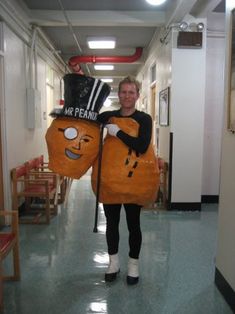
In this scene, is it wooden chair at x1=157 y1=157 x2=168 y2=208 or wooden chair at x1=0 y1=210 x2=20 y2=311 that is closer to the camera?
wooden chair at x1=0 y1=210 x2=20 y2=311

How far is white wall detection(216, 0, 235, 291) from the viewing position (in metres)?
1.96

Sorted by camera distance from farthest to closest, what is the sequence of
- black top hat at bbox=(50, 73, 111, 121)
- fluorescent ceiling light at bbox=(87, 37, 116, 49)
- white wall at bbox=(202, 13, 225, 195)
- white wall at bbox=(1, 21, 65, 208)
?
fluorescent ceiling light at bbox=(87, 37, 116, 49)
white wall at bbox=(202, 13, 225, 195)
white wall at bbox=(1, 21, 65, 208)
black top hat at bbox=(50, 73, 111, 121)

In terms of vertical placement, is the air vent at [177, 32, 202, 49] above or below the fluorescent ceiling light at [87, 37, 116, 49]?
below

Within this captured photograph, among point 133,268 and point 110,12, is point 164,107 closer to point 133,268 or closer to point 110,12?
point 110,12

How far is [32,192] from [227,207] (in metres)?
2.36

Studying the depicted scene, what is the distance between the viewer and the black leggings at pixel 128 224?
2.12 m

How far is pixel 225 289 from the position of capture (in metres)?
2.05

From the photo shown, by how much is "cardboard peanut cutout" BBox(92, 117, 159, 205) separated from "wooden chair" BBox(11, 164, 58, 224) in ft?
5.83

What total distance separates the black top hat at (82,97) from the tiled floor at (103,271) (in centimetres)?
120

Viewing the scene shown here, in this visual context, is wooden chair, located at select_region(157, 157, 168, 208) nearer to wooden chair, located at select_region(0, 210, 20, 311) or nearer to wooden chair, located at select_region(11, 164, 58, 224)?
wooden chair, located at select_region(11, 164, 58, 224)

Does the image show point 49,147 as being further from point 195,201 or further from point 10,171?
point 195,201

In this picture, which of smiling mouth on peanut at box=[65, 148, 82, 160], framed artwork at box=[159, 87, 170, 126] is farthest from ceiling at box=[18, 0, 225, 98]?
smiling mouth on peanut at box=[65, 148, 82, 160]

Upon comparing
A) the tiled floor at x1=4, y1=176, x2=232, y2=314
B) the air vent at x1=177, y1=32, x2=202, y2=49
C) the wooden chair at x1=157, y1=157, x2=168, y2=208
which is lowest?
the tiled floor at x1=4, y1=176, x2=232, y2=314

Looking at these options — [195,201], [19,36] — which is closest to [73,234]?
[195,201]
